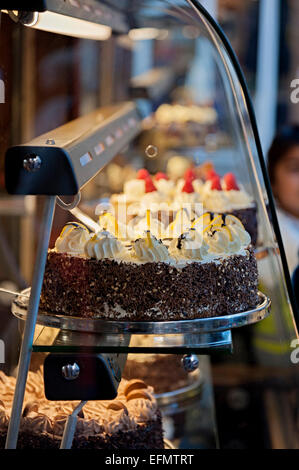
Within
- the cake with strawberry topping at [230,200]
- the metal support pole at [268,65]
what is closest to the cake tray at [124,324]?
the cake with strawberry topping at [230,200]

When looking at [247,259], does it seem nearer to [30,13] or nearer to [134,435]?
[134,435]

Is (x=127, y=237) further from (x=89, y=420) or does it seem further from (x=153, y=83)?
(x=153, y=83)

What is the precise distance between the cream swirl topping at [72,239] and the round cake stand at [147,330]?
4.5 inches

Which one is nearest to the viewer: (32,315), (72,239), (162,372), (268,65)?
(32,315)

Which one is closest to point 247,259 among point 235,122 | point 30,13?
point 30,13

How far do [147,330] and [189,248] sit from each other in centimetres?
20

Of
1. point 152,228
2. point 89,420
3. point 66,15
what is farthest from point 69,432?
point 66,15

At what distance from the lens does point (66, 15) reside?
136 centimetres

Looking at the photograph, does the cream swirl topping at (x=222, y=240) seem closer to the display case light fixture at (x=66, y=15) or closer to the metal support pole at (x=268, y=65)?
the display case light fixture at (x=66, y=15)

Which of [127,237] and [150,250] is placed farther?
[127,237]

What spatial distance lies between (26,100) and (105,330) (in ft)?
7.47

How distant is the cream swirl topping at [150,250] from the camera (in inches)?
50.5

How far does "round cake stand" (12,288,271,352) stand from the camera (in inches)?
44.6
